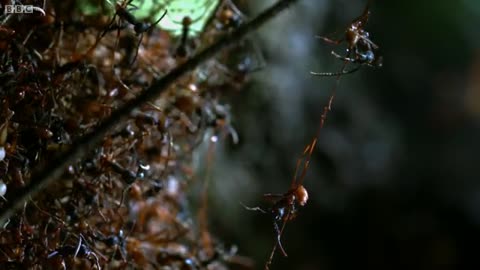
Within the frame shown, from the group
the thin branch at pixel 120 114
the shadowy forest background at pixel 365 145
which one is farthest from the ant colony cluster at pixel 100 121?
the shadowy forest background at pixel 365 145

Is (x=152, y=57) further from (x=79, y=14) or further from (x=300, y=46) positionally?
(x=300, y=46)

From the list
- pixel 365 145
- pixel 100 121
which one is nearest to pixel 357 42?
pixel 100 121

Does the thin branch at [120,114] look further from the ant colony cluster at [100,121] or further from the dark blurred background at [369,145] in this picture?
the dark blurred background at [369,145]

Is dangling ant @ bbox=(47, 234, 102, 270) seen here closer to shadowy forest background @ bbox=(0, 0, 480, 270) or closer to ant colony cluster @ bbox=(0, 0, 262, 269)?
ant colony cluster @ bbox=(0, 0, 262, 269)

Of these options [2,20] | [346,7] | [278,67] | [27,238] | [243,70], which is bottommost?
[27,238]

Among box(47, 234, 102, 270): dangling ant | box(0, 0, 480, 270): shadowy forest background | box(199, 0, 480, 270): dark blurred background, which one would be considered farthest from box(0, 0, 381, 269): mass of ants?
box(199, 0, 480, 270): dark blurred background

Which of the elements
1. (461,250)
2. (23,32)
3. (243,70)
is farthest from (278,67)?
(23,32)
